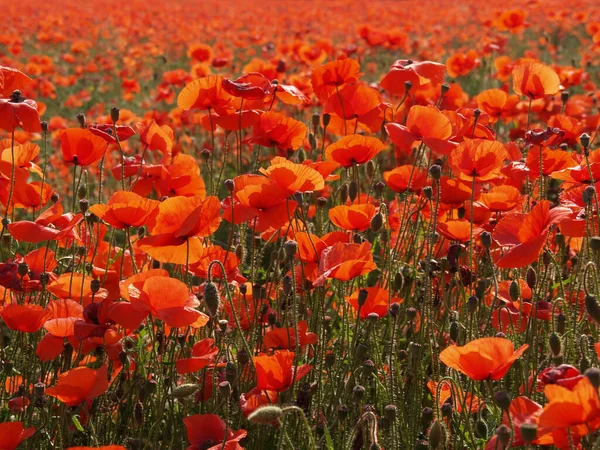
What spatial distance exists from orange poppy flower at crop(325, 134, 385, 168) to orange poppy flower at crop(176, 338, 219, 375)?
29.5 inches

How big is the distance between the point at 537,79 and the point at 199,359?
5.08 feet

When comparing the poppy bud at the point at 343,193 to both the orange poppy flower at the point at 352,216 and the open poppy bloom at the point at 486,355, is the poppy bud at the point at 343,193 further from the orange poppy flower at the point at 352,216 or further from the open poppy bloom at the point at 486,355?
the open poppy bloom at the point at 486,355

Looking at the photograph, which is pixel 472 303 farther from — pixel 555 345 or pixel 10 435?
pixel 10 435

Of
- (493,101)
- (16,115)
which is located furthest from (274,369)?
(493,101)

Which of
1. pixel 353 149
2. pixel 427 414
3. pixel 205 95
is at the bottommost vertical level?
pixel 427 414

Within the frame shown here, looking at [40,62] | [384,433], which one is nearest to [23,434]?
[384,433]

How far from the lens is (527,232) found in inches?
74.5

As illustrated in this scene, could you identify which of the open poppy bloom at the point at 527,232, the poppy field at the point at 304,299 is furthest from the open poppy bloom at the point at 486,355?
the open poppy bloom at the point at 527,232

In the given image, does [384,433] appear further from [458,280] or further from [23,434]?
[23,434]

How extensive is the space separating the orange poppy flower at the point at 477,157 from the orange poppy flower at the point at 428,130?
0.13 m

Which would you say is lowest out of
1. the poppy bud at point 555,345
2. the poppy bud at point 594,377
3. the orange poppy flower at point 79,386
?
the orange poppy flower at point 79,386

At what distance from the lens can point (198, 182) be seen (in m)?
2.54

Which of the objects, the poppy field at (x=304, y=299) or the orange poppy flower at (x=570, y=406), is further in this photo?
the poppy field at (x=304, y=299)

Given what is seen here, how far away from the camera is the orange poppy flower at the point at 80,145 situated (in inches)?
95.5
